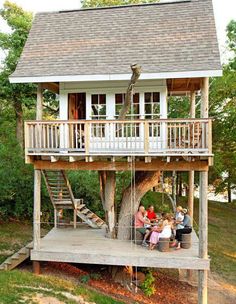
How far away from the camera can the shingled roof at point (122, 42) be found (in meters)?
13.1

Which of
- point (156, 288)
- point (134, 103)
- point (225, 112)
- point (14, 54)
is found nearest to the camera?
point (134, 103)

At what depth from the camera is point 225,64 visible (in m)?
27.9

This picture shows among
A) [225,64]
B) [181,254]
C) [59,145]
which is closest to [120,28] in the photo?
[59,145]

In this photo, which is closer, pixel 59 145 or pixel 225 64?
pixel 59 145

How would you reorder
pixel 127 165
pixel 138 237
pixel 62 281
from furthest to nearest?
pixel 138 237
pixel 62 281
pixel 127 165

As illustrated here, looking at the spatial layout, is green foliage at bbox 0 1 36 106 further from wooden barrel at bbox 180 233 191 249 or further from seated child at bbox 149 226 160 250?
wooden barrel at bbox 180 233 191 249

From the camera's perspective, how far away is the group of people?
14.1m

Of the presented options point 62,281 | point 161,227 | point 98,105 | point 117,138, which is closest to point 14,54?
point 98,105

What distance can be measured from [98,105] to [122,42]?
2.44 meters

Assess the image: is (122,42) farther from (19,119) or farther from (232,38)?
(232,38)

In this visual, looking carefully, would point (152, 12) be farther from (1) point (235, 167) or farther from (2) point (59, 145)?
(1) point (235, 167)

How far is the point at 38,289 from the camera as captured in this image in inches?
487

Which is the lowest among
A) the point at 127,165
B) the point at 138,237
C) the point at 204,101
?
the point at 138,237

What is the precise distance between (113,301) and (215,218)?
2063cm
